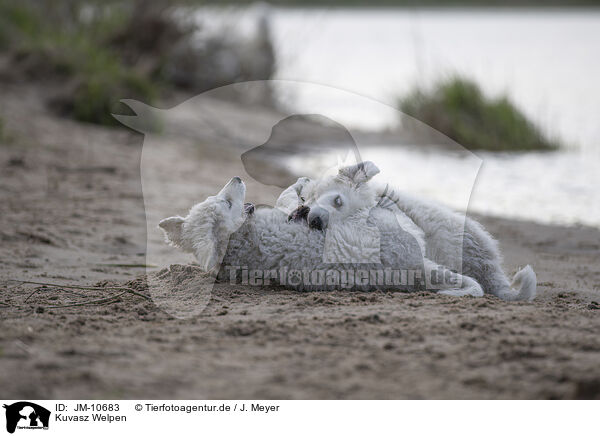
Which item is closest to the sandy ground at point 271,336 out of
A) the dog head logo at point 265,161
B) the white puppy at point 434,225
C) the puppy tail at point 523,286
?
the puppy tail at point 523,286

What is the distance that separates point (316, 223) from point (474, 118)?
31.9 feet

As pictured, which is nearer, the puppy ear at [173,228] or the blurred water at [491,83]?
the puppy ear at [173,228]

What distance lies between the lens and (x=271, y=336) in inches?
173

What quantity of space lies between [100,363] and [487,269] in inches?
125

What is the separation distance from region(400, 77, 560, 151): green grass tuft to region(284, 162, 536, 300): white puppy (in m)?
8.35

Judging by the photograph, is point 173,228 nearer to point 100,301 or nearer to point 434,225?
point 100,301

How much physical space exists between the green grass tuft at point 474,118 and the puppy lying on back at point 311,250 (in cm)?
877

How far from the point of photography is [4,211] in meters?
7.88

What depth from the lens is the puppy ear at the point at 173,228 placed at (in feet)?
18.2

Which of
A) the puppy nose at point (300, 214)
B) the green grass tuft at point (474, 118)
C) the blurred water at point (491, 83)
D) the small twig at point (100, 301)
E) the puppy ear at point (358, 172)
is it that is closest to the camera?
the small twig at point (100, 301)
